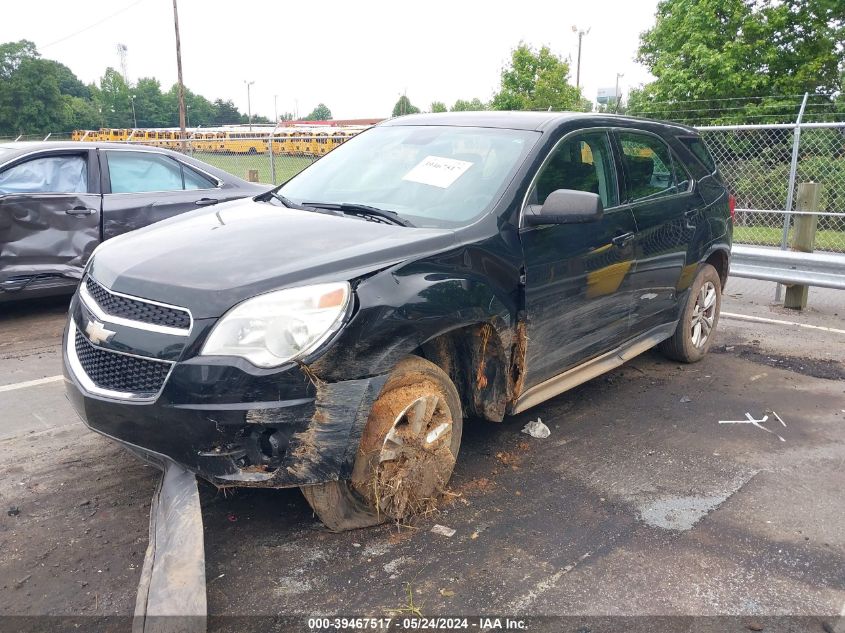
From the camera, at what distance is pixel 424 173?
398cm

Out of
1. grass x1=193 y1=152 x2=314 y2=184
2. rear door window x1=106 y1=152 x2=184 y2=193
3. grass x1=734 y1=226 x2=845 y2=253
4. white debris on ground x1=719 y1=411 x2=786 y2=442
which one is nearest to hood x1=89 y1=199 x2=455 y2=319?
white debris on ground x1=719 y1=411 x2=786 y2=442

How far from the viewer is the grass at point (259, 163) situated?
17.0 metres

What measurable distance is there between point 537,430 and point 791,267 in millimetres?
4406

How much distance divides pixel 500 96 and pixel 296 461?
104ft

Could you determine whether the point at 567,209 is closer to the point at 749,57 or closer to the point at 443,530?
the point at 443,530

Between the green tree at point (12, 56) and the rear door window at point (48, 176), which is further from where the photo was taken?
the green tree at point (12, 56)

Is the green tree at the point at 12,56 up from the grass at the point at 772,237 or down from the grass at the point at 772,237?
up

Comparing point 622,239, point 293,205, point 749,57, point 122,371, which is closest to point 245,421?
point 122,371

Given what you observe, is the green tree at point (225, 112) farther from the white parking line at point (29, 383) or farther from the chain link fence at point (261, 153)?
the white parking line at point (29, 383)

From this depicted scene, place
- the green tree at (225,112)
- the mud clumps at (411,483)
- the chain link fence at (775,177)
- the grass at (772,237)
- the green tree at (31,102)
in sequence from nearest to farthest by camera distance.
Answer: the mud clumps at (411,483) < the grass at (772,237) < the chain link fence at (775,177) < the green tree at (31,102) < the green tree at (225,112)

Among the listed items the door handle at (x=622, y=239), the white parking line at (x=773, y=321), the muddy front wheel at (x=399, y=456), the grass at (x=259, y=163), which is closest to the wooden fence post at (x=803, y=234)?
the white parking line at (x=773, y=321)

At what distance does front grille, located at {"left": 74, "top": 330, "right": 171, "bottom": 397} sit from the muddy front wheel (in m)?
0.76

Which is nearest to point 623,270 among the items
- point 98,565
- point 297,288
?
point 297,288

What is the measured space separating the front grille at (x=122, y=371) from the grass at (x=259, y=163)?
13785 millimetres
